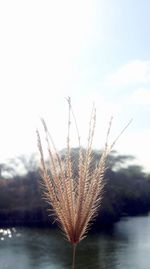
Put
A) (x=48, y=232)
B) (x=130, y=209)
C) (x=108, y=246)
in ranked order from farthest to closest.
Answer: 1. (x=130, y=209)
2. (x=48, y=232)
3. (x=108, y=246)

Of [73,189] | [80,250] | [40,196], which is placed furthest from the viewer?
[40,196]

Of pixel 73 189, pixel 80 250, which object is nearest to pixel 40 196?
pixel 80 250

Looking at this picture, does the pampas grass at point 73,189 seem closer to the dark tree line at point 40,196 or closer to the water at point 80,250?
the water at point 80,250

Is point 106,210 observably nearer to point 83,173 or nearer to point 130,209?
point 130,209

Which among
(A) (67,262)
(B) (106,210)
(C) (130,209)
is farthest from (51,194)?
(C) (130,209)

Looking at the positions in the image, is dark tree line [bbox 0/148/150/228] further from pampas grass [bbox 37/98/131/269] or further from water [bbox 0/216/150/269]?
pampas grass [bbox 37/98/131/269]

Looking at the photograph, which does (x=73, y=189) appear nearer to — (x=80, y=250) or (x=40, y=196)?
(x=80, y=250)

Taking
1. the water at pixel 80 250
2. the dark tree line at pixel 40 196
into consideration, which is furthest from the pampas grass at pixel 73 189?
the dark tree line at pixel 40 196

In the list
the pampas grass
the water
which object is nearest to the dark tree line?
the water
